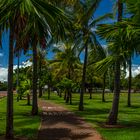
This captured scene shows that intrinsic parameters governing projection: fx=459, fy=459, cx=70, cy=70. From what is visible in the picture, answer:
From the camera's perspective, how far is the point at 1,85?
127125mm

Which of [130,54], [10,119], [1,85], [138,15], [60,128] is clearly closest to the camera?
[138,15]

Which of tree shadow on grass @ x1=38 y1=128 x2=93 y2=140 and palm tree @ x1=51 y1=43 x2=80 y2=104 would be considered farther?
palm tree @ x1=51 y1=43 x2=80 y2=104

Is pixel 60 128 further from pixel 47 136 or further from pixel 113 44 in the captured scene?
pixel 113 44

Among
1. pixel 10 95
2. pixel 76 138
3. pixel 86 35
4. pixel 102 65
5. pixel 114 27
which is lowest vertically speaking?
pixel 76 138

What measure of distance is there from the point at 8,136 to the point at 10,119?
2.11 ft

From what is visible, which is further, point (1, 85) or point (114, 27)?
point (1, 85)

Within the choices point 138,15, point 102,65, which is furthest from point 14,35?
point 138,15

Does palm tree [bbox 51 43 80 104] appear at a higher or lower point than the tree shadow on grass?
higher

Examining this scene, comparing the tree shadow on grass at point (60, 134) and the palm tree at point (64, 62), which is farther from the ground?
the palm tree at point (64, 62)

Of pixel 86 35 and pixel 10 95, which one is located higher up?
pixel 86 35

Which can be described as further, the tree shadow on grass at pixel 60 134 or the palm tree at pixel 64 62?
the palm tree at pixel 64 62

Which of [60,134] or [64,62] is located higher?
[64,62]

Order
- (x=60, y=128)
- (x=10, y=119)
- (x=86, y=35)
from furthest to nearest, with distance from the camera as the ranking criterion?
(x=86, y=35), (x=60, y=128), (x=10, y=119)

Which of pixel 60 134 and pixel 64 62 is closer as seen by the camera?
pixel 60 134
